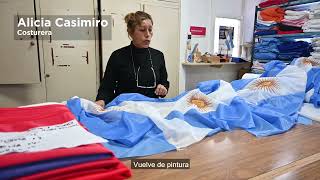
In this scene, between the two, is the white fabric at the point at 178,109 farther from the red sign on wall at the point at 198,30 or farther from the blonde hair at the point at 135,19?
the red sign on wall at the point at 198,30

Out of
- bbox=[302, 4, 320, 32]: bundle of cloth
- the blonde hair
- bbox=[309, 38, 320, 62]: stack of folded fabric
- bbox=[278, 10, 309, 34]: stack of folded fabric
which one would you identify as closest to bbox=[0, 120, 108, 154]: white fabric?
the blonde hair

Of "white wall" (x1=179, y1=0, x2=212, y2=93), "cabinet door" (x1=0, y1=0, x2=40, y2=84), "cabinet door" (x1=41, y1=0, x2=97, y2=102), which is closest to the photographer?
"cabinet door" (x1=0, y1=0, x2=40, y2=84)

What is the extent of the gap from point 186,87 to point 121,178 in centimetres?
301

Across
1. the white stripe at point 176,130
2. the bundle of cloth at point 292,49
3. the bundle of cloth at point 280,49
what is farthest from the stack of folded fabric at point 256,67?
the white stripe at point 176,130

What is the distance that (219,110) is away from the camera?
0.99 metres

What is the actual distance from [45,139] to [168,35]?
8.57 ft

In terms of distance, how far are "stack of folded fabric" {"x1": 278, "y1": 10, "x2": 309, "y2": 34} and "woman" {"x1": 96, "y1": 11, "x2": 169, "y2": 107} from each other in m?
1.71

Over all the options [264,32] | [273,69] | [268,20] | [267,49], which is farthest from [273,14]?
[273,69]

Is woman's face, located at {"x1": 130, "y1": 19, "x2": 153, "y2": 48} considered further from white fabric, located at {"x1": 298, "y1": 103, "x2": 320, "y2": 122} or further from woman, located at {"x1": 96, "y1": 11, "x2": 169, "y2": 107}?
white fabric, located at {"x1": 298, "y1": 103, "x2": 320, "y2": 122}

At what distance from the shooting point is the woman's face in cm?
155

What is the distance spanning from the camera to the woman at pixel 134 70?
1.59 meters

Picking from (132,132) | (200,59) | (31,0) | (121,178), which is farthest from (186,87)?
(121,178)

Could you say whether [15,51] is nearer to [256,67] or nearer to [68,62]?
[68,62]

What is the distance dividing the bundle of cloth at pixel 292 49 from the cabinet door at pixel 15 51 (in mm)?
2477
